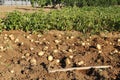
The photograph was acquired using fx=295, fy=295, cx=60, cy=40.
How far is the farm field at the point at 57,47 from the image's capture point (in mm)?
5008

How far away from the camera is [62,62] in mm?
5449

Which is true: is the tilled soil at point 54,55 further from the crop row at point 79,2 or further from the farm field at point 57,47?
the crop row at point 79,2

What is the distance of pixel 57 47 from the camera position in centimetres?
632

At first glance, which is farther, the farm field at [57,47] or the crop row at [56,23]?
the crop row at [56,23]

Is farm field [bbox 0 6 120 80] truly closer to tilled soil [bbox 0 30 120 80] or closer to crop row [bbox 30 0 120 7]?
tilled soil [bbox 0 30 120 80]

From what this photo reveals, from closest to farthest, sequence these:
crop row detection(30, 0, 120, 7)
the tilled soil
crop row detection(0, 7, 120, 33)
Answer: the tilled soil < crop row detection(0, 7, 120, 33) < crop row detection(30, 0, 120, 7)

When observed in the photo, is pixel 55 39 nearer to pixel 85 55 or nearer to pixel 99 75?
pixel 85 55

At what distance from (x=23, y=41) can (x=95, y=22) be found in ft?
9.04

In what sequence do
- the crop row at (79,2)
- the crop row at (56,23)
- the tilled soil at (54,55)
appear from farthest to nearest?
the crop row at (79,2)
the crop row at (56,23)
the tilled soil at (54,55)

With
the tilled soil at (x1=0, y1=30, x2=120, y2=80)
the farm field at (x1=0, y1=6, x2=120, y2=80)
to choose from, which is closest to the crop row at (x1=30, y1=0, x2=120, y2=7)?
the farm field at (x1=0, y1=6, x2=120, y2=80)

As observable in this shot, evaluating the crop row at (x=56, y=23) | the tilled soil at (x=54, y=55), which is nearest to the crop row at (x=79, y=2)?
the crop row at (x=56, y=23)

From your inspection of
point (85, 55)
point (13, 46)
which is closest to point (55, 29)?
point (13, 46)

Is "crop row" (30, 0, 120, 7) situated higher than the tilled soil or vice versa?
the tilled soil

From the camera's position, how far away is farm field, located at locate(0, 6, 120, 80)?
5008 mm
